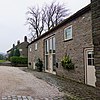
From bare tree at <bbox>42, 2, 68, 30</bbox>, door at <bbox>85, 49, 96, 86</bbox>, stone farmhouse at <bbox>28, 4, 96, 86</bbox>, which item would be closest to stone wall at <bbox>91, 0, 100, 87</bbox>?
stone farmhouse at <bbox>28, 4, 96, 86</bbox>

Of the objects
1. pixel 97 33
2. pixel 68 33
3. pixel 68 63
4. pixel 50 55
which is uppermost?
pixel 68 33

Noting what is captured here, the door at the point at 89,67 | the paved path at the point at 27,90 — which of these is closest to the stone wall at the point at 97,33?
the paved path at the point at 27,90

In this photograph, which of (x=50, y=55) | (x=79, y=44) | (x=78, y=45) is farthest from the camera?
(x=50, y=55)

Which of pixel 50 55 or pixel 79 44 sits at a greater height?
pixel 79 44

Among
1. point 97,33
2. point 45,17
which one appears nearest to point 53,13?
point 45,17

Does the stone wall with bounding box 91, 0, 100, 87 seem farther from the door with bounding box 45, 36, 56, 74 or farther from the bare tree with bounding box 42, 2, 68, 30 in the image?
the bare tree with bounding box 42, 2, 68, 30

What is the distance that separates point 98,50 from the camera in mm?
4156

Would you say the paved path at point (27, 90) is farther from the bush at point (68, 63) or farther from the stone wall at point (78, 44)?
the bush at point (68, 63)

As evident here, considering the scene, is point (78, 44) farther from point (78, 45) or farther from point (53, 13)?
point (53, 13)

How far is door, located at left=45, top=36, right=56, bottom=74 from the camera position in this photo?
20630 mm

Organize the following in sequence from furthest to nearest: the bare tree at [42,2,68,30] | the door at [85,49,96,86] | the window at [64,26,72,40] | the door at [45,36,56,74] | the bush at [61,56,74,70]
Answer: the bare tree at [42,2,68,30] < the door at [45,36,56,74] < the window at [64,26,72,40] < the bush at [61,56,74,70] < the door at [85,49,96,86]

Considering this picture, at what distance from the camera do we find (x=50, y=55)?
21625 millimetres

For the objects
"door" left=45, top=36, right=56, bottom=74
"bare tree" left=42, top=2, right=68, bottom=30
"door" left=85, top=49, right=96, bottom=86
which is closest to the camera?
"door" left=85, top=49, right=96, bottom=86

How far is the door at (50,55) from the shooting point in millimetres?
20630
